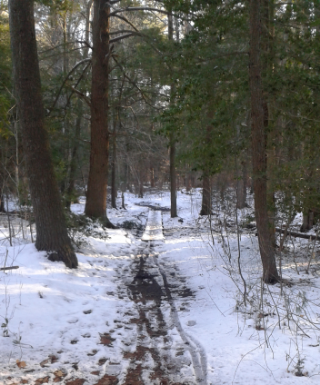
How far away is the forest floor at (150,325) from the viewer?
4.00 m

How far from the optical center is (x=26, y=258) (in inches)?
284

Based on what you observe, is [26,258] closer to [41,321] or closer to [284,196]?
[41,321]

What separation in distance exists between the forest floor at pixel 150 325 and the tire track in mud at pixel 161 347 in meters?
0.01

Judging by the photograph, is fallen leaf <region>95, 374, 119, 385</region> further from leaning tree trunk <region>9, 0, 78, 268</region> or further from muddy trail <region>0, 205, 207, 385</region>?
leaning tree trunk <region>9, 0, 78, 268</region>

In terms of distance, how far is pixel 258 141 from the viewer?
6887 millimetres

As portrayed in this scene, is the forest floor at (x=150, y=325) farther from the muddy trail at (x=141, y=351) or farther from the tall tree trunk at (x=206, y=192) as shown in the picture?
the tall tree trunk at (x=206, y=192)

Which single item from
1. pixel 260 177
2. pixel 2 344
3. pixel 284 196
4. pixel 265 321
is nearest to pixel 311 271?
pixel 284 196

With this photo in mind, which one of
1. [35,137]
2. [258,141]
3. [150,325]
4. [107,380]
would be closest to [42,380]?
[107,380]

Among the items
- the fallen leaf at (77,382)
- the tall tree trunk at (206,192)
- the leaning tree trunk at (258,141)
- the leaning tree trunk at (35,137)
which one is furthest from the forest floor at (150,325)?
the tall tree trunk at (206,192)

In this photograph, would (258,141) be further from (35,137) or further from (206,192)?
(206,192)

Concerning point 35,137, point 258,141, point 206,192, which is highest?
point 35,137

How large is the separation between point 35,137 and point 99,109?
571 centimetres

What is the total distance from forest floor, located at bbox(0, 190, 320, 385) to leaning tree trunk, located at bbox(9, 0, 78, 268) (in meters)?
0.49

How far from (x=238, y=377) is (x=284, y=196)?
494 centimetres
